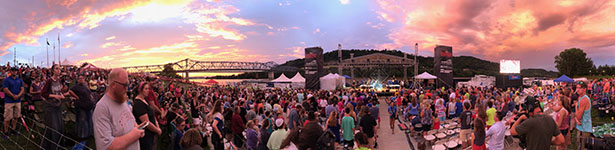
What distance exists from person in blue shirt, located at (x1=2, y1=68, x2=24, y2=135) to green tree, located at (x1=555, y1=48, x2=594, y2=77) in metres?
95.8

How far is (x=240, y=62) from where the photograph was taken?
171625 mm

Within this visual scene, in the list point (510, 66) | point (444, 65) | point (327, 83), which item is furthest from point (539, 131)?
point (510, 66)

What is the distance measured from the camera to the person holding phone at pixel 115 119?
1978mm

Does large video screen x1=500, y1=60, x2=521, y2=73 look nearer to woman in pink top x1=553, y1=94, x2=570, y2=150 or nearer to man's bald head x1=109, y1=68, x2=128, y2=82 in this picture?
woman in pink top x1=553, y1=94, x2=570, y2=150

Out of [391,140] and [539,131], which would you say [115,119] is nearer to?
[539,131]

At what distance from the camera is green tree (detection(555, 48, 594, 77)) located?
72.7 metres

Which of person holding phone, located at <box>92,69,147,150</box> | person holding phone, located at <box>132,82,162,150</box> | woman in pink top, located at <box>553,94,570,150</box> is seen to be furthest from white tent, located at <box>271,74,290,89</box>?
person holding phone, located at <box>92,69,147,150</box>

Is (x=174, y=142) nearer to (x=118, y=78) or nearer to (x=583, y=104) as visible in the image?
(x=118, y=78)

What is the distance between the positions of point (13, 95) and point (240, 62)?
169613mm

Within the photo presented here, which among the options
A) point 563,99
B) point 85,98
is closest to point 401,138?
point 563,99

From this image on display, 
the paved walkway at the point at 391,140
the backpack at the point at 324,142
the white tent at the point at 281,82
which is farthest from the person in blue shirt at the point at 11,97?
the white tent at the point at 281,82

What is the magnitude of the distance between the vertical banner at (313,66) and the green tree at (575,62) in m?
75.8

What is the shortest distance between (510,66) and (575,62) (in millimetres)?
61275

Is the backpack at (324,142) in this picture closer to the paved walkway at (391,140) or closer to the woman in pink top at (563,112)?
the woman in pink top at (563,112)
